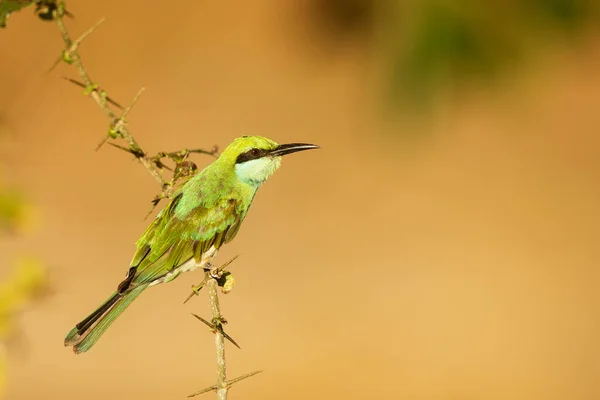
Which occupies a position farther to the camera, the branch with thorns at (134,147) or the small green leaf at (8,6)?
the branch with thorns at (134,147)

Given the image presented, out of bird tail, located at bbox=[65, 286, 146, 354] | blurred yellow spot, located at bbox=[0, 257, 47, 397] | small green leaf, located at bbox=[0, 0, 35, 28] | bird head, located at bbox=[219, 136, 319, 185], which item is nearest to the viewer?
small green leaf, located at bbox=[0, 0, 35, 28]

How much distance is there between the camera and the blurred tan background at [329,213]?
5.41m

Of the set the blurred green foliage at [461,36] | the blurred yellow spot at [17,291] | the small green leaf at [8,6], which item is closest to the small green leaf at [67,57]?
the small green leaf at [8,6]

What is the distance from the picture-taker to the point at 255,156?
2.04 m

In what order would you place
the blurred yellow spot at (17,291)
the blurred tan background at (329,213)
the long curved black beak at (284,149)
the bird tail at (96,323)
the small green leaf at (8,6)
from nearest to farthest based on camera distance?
the small green leaf at (8,6)
the blurred yellow spot at (17,291)
the bird tail at (96,323)
the long curved black beak at (284,149)
the blurred tan background at (329,213)

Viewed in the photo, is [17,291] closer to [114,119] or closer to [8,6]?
[114,119]

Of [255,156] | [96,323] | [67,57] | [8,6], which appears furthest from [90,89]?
[255,156]

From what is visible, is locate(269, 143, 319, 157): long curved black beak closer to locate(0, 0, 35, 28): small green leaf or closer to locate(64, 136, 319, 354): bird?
locate(64, 136, 319, 354): bird

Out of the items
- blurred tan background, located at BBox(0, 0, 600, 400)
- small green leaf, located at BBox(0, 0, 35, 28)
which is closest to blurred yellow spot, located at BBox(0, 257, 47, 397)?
small green leaf, located at BBox(0, 0, 35, 28)

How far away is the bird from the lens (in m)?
1.89

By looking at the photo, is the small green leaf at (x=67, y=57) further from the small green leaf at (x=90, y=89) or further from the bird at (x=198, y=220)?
the bird at (x=198, y=220)

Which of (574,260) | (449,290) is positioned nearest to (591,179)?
(574,260)

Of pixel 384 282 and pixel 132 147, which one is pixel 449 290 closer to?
pixel 384 282

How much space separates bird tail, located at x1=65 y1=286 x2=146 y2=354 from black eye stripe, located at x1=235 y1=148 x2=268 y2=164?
0.42 meters
